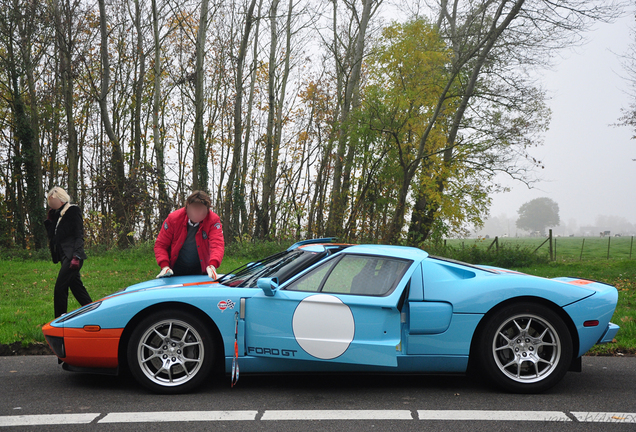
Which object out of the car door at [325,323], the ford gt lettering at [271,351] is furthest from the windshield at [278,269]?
the ford gt lettering at [271,351]

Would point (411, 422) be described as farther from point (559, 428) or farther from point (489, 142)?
point (489, 142)

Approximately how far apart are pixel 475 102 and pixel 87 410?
1864 centimetres

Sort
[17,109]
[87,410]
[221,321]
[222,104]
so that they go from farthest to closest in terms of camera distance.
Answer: [222,104], [17,109], [221,321], [87,410]

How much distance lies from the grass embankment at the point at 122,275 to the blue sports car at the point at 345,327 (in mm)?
1988

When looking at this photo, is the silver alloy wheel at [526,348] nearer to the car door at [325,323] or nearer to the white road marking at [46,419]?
the car door at [325,323]

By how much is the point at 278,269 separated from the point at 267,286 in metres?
0.53

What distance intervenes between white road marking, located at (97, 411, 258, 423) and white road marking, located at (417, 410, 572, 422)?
1.24 metres

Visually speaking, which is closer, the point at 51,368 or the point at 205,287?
the point at 205,287

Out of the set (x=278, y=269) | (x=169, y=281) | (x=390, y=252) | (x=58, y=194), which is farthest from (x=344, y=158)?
(x=278, y=269)

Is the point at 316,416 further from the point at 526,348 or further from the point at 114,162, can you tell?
the point at 114,162

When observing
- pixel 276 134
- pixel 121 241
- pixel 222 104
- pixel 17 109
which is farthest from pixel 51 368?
pixel 222 104

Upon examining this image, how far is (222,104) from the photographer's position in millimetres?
27641

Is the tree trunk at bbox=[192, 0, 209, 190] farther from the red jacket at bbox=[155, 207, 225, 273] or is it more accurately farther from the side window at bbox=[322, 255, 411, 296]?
the side window at bbox=[322, 255, 411, 296]

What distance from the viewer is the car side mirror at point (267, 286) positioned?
3.79 meters
